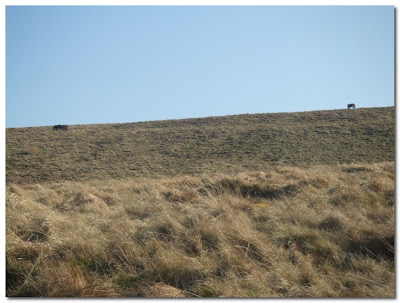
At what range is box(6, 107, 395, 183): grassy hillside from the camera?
26.6 m

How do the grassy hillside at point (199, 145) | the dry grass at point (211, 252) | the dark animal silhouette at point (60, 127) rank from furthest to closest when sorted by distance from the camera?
A: the dark animal silhouette at point (60, 127) < the grassy hillside at point (199, 145) < the dry grass at point (211, 252)

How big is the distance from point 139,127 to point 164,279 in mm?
43941

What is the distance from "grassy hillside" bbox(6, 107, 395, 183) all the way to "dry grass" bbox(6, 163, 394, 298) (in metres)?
18.5

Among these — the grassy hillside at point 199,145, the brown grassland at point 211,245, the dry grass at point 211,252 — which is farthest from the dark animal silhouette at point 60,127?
the dry grass at point 211,252

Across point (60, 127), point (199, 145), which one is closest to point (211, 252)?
point (199, 145)

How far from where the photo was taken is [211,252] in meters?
4.26

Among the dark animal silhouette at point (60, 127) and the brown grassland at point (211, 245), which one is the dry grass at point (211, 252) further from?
the dark animal silhouette at point (60, 127)

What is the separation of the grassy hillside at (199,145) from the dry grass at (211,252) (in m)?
18.5

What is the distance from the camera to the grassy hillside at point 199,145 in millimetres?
26562

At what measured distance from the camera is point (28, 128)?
47.2m

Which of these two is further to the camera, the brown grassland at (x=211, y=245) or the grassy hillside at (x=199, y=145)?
the grassy hillside at (x=199, y=145)

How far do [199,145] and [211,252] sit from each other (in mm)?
31348

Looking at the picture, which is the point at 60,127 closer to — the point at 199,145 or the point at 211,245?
the point at 199,145

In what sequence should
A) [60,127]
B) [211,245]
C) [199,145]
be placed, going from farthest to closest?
[60,127] → [199,145] → [211,245]
